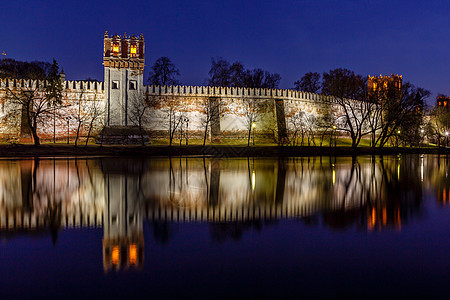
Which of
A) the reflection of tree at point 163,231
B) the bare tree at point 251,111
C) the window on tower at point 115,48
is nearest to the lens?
the reflection of tree at point 163,231

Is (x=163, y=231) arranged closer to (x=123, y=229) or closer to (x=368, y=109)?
(x=123, y=229)

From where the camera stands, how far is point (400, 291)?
360cm

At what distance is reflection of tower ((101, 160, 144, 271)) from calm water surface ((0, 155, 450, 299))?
0.07 ft

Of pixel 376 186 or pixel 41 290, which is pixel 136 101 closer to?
pixel 376 186

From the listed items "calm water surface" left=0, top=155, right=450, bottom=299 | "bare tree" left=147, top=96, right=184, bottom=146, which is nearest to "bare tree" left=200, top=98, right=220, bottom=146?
"bare tree" left=147, top=96, right=184, bottom=146

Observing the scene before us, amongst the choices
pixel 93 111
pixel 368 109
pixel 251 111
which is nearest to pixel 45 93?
pixel 93 111

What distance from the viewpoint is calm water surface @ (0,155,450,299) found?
3688 millimetres

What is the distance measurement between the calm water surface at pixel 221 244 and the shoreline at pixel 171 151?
689 inches

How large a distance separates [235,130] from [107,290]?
3479 centimetres

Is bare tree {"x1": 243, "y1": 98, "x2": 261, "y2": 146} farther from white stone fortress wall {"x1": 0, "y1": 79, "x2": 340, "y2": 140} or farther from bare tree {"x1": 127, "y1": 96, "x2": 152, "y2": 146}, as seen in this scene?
bare tree {"x1": 127, "y1": 96, "x2": 152, "y2": 146}

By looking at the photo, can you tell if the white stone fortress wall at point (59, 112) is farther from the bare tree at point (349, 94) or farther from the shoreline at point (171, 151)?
the bare tree at point (349, 94)

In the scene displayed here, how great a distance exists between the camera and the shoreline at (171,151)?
2547 cm

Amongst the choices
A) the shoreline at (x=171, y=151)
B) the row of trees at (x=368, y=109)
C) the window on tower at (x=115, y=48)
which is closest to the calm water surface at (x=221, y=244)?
the shoreline at (x=171, y=151)

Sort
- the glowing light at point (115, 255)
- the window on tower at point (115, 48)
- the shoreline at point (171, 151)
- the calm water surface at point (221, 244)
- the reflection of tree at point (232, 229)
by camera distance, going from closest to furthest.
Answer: the calm water surface at point (221, 244), the glowing light at point (115, 255), the reflection of tree at point (232, 229), the shoreline at point (171, 151), the window on tower at point (115, 48)
